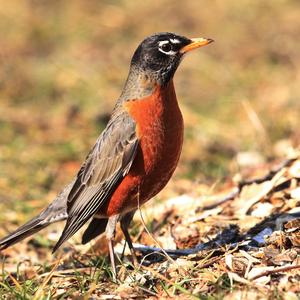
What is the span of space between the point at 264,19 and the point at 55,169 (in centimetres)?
769

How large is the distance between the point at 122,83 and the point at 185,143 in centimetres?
316

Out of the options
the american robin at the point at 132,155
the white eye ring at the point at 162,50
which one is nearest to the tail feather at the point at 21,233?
the american robin at the point at 132,155

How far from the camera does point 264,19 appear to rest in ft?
49.1

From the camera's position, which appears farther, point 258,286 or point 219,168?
point 219,168

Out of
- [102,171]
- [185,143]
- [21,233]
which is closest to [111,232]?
[102,171]

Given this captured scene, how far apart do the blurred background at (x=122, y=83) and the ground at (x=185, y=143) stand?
0.10 feet

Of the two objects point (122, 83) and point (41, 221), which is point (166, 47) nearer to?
point (41, 221)

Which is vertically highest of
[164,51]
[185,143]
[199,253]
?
[164,51]

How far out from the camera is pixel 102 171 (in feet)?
18.4

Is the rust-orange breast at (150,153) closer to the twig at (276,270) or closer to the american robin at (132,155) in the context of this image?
the american robin at (132,155)

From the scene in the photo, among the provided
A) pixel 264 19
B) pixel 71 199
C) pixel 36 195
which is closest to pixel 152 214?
pixel 71 199

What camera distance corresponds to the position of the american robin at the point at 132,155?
532cm

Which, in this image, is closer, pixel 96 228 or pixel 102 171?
pixel 102 171

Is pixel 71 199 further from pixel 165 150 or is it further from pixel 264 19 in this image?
pixel 264 19
